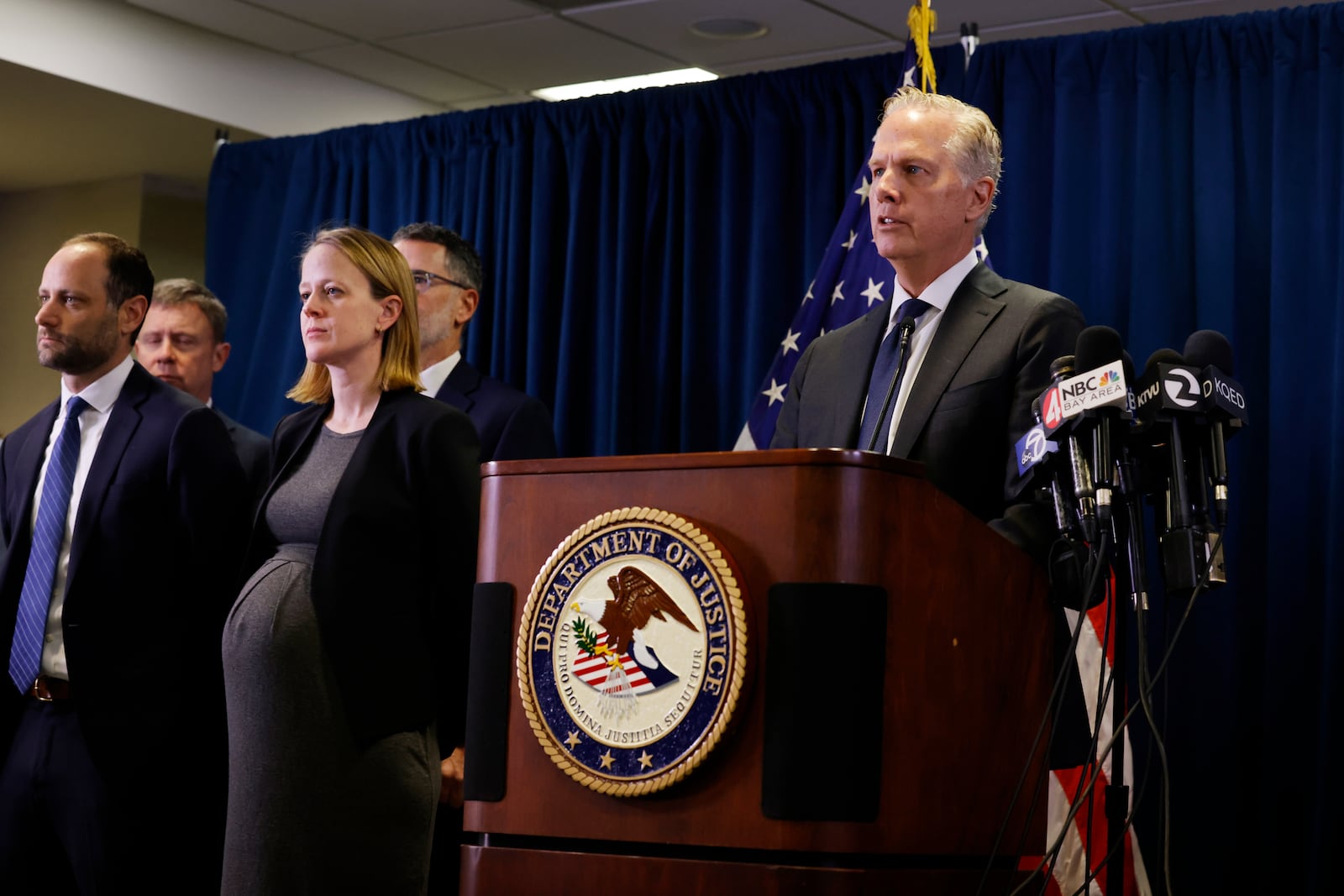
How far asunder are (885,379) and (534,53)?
138 inches

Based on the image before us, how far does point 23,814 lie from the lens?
2984mm

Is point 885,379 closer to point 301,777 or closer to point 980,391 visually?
point 980,391

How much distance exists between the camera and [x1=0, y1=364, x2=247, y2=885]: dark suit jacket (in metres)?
2.97

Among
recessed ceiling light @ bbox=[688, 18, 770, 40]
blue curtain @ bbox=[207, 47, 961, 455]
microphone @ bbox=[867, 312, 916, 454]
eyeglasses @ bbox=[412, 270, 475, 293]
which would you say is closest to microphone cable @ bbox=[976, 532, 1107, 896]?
microphone @ bbox=[867, 312, 916, 454]

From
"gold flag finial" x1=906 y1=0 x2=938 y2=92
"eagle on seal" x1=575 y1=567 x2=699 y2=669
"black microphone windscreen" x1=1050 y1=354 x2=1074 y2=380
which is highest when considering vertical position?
"gold flag finial" x1=906 y1=0 x2=938 y2=92

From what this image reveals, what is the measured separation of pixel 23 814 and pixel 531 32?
10.3 ft

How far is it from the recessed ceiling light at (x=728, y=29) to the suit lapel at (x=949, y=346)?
9.62 feet

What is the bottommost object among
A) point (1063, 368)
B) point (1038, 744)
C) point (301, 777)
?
point (301, 777)

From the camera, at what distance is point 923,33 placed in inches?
145

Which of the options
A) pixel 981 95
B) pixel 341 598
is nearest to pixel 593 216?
pixel 981 95

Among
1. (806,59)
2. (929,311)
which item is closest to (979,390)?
(929,311)

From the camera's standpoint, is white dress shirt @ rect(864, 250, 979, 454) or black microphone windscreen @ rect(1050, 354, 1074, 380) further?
white dress shirt @ rect(864, 250, 979, 454)

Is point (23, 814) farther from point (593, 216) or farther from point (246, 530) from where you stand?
point (593, 216)

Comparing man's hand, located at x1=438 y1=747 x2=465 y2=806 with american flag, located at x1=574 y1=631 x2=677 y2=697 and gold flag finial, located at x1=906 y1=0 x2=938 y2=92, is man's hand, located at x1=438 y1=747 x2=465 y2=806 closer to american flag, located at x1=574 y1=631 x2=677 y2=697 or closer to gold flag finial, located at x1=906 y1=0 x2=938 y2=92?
american flag, located at x1=574 y1=631 x2=677 y2=697
